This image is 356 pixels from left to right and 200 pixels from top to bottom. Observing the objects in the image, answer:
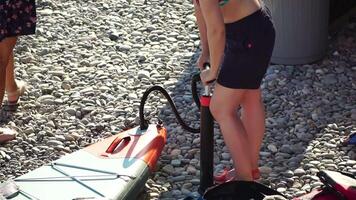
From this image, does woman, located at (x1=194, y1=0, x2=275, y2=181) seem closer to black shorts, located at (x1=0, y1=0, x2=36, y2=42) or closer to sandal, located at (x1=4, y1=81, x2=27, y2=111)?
black shorts, located at (x1=0, y1=0, x2=36, y2=42)

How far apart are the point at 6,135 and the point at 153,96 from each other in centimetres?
109

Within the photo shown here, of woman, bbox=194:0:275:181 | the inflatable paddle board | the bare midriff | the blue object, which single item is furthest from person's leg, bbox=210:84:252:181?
the blue object

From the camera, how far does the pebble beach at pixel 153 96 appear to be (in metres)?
4.36

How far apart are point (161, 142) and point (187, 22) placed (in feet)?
8.80

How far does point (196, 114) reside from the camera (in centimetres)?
504

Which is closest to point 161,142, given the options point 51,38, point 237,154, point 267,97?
point 237,154

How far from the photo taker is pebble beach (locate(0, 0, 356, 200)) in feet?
14.3

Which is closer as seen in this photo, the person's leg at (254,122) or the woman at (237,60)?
the woman at (237,60)

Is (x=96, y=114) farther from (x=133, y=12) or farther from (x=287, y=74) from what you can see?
(x=133, y=12)

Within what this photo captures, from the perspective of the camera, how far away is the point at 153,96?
5.30m

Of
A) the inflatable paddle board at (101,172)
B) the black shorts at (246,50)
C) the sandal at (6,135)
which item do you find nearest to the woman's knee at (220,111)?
the black shorts at (246,50)

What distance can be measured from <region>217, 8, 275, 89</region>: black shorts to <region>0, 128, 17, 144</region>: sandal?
1.71 m

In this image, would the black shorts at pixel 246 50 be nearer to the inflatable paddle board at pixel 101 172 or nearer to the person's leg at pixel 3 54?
the inflatable paddle board at pixel 101 172

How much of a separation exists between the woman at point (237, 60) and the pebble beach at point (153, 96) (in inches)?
19.3
